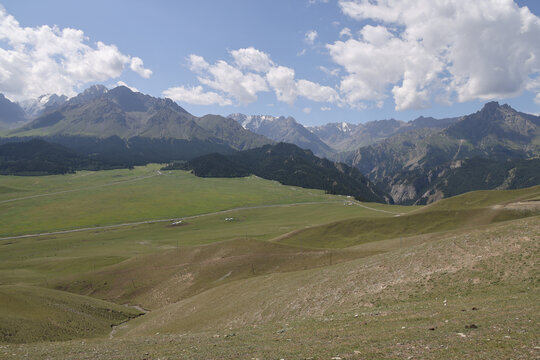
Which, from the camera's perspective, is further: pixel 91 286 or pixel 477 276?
pixel 91 286

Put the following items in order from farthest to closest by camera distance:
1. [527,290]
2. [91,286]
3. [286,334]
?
[91,286]
[527,290]
[286,334]

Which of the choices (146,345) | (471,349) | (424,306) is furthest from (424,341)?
(146,345)

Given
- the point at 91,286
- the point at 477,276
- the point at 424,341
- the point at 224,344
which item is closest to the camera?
the point at 424,341

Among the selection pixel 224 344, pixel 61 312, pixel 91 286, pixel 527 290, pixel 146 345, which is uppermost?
pixel 527 290

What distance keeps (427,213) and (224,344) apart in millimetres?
112334

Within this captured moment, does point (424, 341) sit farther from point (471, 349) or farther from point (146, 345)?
point (146, 345)

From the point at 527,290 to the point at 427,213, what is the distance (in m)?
95.7

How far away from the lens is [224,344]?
2589 cm


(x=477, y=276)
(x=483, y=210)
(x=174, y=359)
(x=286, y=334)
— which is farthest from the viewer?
(x=483, y=210)

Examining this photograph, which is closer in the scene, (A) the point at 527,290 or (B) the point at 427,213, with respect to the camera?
(A) the point at 527,290

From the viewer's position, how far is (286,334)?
2758cm

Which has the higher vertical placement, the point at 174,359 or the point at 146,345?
the point at 174,359

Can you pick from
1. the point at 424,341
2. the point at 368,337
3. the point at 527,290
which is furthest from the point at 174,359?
the point at 527,290

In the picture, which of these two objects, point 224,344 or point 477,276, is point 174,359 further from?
point 477,276
